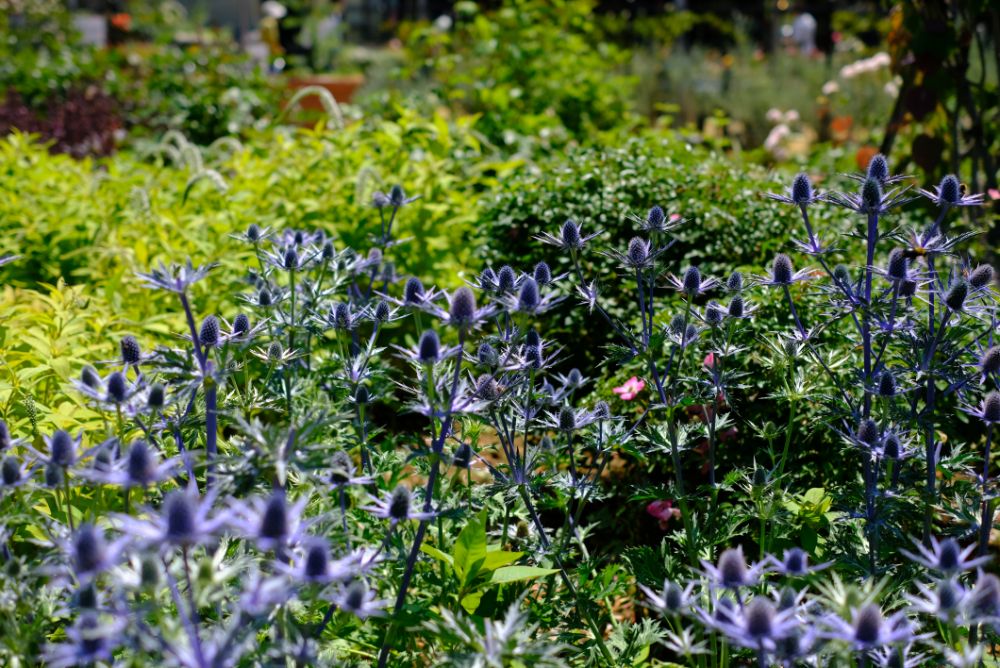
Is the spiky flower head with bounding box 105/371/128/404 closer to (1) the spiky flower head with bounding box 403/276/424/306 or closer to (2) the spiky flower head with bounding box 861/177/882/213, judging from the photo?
(1) the spiky flower head with bounding box 403/276/424/306

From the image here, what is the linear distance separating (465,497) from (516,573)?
0.53 metres

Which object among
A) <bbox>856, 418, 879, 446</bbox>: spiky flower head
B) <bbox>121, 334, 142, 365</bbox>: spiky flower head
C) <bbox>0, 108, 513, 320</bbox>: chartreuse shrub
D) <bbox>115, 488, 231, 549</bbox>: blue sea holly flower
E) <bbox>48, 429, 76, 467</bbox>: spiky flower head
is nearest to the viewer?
<bbox>115, 488, 231, 549</bbox>: blue sea holly flower

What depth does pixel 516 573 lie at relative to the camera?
174cm

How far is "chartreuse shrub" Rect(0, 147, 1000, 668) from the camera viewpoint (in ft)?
4.09

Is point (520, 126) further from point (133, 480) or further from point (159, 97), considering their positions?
point (133, 480)

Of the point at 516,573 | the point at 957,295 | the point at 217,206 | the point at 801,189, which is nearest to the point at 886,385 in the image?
the point at 957,295

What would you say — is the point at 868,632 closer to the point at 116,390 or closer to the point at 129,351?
the point at 116,390

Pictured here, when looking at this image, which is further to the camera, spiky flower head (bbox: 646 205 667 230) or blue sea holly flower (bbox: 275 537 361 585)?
spiky flower head (bbox: 646 205 667 230)

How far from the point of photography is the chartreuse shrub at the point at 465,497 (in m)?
1.25

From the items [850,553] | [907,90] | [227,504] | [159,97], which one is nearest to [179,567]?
[227,504]

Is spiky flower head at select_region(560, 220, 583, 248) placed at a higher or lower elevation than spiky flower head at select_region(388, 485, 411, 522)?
higher

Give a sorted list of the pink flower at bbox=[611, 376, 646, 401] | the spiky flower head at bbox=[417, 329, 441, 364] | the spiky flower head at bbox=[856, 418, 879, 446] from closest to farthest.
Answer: the spiky flower head at bbox=[417, 329, 441, 364], the spiky flower head at bbox=[856, 418, 879, 446], the pink flower at bbox=[611, 376, 646, 401]

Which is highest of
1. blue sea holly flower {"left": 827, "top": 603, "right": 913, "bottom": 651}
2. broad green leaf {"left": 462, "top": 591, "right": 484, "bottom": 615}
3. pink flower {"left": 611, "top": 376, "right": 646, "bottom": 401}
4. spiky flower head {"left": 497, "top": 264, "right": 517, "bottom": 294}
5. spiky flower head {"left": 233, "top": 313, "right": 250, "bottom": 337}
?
spiky flower head {"left": 497, "top": 264, "right": 517, "bottom": 294}

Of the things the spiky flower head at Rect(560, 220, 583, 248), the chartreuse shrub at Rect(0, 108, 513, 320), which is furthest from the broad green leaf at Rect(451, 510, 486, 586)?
the chartreuse shrub at Rect(0, 108, 513, 320)
